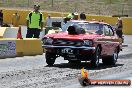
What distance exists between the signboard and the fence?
33510mm

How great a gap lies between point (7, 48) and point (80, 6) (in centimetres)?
3745

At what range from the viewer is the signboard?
18562 mm

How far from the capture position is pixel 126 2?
55750 mm

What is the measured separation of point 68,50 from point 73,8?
40209 millimetres

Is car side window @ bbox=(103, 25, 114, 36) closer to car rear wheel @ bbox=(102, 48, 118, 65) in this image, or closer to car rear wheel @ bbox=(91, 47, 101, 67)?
car rear wheel @ bbox=(102, 48, 118, 65)

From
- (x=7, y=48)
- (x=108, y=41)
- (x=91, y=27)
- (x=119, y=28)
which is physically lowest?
(x=119, y=28)

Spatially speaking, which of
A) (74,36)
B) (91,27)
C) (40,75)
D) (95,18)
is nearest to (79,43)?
(74,36)

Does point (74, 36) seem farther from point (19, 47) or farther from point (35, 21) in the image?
point (35, 21)

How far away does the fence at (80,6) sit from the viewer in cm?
5331

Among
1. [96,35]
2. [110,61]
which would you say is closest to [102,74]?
[96,35]

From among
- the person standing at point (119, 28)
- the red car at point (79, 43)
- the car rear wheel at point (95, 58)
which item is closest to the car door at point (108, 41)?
the red car at point (79, 43)

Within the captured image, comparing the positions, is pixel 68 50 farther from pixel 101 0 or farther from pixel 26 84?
pixel 101 0

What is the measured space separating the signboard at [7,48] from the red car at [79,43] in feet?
9.59

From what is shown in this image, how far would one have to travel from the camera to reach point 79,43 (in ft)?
50.2
